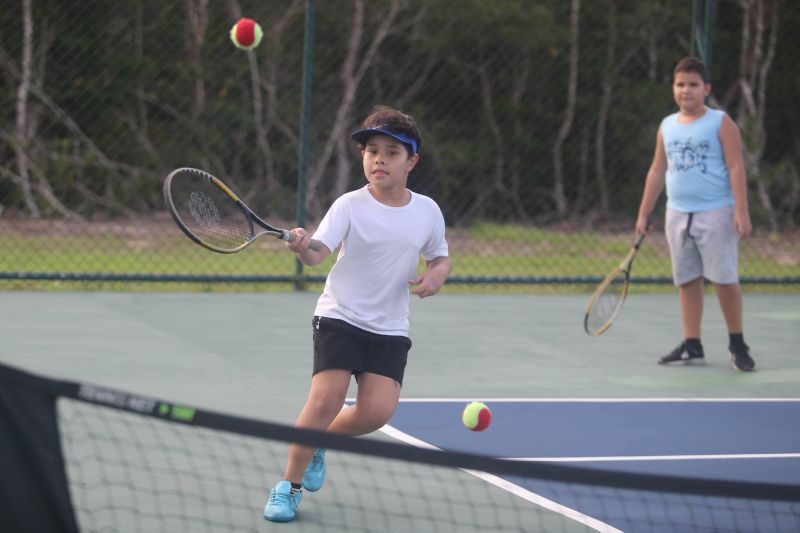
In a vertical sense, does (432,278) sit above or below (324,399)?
above

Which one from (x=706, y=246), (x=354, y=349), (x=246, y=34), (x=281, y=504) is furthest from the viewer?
(x=246, y=34)

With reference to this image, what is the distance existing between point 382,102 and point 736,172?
20.2 ft

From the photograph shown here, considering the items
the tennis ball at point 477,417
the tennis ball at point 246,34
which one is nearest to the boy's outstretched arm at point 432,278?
the tennis ball at point 477,417

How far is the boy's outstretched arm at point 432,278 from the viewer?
4.04 meters

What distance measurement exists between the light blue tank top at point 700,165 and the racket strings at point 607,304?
0.56 metres

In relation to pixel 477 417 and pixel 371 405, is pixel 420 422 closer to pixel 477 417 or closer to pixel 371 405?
pixel 477 417

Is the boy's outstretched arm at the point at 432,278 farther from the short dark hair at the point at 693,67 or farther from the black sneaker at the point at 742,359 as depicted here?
the black sneaker at the point at 742,359

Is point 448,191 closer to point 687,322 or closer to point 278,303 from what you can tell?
point 278,303

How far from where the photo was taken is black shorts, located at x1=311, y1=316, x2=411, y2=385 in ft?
13.2

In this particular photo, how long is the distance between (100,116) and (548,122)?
454 centimetres

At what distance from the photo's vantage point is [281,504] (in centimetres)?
380

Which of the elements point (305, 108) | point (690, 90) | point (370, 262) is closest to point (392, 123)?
point (370, 262)

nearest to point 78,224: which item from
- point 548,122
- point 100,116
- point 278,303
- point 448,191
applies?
point 100,116

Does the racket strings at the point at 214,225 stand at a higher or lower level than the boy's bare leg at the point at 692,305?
higher
